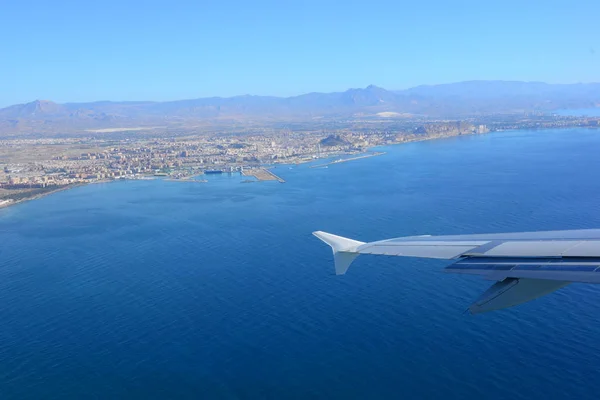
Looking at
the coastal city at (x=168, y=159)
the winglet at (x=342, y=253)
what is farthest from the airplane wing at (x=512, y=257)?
the coastal city at (x=168, y=159)

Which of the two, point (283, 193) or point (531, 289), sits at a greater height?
point (531, 289)

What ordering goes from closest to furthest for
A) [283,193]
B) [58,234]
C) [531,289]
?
[531,289]
[58,234]
[283,193]

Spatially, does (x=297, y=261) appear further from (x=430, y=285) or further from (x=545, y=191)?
(x=545, y=191)

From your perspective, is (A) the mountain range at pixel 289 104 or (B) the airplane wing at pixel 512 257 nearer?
(B) the airplane wing at pixel 512 257

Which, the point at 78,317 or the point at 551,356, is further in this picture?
the point at 78,317

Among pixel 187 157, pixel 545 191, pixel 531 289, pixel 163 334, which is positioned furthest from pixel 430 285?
pixel 187 157

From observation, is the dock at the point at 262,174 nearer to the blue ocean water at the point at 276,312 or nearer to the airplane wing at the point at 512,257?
the blue ocean water at the point at 276,312

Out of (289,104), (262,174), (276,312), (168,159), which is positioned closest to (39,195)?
(262,174)
